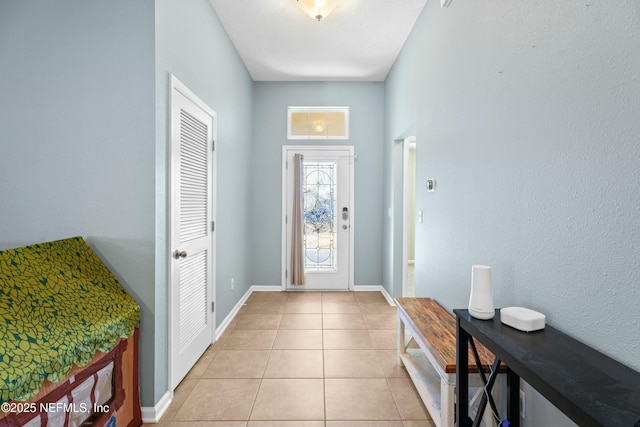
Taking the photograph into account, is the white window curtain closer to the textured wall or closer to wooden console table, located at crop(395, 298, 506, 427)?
wooden console table, located at crop(395, 298, 506, 427)

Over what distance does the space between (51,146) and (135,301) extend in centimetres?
104

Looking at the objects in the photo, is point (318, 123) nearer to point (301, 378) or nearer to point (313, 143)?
point (313, 143)

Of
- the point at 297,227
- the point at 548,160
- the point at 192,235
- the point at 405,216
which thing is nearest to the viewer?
the point at 548,160

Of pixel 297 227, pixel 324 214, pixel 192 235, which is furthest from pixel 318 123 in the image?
pixel 192 235

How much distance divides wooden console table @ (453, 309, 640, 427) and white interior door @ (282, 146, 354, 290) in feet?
10.3

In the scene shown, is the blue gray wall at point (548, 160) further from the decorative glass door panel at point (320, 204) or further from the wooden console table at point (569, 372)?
the decorative glass door panel at point (320, 204)

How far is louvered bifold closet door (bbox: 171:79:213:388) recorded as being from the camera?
6.81ft

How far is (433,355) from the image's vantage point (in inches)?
61.2

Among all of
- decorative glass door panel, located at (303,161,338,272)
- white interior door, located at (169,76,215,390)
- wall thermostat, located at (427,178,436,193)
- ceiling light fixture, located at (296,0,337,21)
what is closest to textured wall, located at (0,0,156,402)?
white interior door, located at (169,76,215,390)

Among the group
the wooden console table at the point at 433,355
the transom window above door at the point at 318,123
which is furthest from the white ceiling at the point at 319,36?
the wooden console table at the point at 433,355

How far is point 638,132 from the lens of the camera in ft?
2.84

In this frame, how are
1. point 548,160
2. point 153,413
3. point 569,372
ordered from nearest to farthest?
point 569,372 → point 548,160 → point 153,413

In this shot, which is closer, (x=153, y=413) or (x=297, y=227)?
(x=153, y=413)

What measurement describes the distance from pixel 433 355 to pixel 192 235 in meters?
1.83
